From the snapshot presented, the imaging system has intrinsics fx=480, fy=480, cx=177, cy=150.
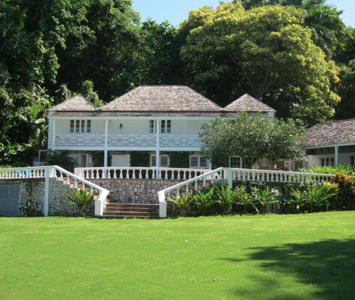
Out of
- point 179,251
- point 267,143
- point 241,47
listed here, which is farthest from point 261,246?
point 241,47

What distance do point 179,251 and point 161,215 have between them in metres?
8.53

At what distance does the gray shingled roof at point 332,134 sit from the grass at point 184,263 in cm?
1671

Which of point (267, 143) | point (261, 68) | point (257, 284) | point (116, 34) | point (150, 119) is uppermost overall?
point (116, 34)

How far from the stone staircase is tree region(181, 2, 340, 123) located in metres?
20.7

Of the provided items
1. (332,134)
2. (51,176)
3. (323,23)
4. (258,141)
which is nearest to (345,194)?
(258,141)

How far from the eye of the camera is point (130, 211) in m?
20.1

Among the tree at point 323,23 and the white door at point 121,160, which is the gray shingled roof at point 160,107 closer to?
the white door at point 121,160

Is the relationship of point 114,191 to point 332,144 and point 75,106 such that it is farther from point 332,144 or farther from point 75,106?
point 332,144

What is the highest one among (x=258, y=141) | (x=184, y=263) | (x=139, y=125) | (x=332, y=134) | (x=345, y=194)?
(x=139, y=125)

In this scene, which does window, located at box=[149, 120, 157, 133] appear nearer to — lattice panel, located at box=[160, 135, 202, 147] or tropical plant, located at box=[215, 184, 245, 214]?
lattice panel, located at box=[160, 135, 202, 147]

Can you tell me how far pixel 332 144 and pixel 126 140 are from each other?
13265mm

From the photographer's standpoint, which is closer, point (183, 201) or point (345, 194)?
point (183, 201)

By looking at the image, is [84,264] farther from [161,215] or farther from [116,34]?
[116,34]

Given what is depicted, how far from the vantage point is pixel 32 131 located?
33.8 metres
